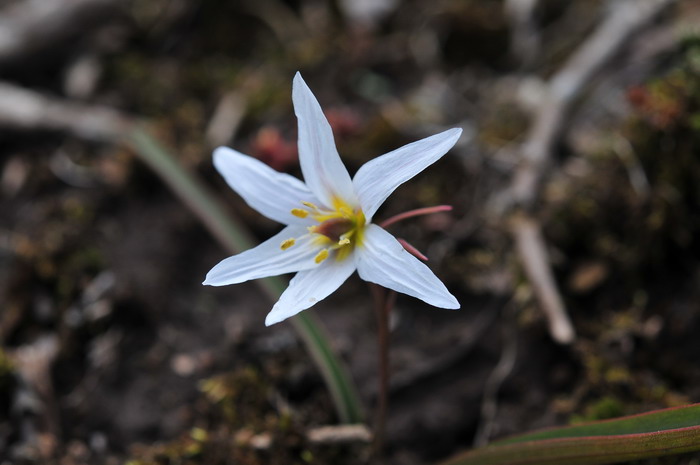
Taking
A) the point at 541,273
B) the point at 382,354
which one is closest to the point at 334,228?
the point at 382,354

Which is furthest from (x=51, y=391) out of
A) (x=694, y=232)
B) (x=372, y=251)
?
(x=694, y=232)

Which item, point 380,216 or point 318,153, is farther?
point 380,216

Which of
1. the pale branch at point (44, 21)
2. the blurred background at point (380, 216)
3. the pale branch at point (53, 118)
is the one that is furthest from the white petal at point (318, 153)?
the pale branch at point (44, 21)

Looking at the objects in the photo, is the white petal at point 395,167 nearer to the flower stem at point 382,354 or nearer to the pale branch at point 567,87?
the flower stem at point 382,354

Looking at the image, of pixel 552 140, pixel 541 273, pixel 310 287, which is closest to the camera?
pixel 310 287

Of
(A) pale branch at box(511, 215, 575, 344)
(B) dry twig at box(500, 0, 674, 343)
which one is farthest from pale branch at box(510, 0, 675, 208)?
(A) pale branch at box(511, 215, 575, 344)

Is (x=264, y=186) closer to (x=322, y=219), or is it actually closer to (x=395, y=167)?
(x=322, y=219)

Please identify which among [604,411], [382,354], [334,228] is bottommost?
[604,411]
